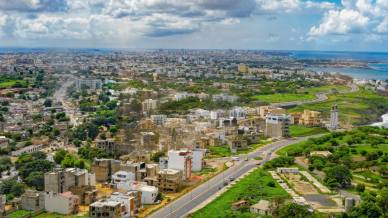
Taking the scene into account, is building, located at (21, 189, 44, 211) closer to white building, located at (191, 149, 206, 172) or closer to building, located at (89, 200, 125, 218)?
building, located at (89, 200, 125, 218)

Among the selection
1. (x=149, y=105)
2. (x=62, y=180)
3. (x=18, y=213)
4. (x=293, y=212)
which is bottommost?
(x=18, y=213)

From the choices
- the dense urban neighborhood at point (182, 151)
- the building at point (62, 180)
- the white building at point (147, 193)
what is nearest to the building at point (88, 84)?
the dense urban neighborhood at point (182, 151)

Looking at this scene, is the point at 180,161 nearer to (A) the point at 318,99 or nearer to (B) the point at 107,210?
(B) the point at 107,210

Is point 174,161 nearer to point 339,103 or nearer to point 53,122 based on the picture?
point 53,122

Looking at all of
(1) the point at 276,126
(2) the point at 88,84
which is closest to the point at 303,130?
(1) the point at 276,126

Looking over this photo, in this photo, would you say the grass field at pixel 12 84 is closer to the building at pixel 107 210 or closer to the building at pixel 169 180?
the building at pixel 169 180

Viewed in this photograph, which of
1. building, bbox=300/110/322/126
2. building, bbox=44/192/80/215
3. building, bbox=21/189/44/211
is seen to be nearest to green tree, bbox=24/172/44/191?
building, bbox=21/189/44/211

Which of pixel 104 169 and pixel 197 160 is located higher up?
pixel 104 169
